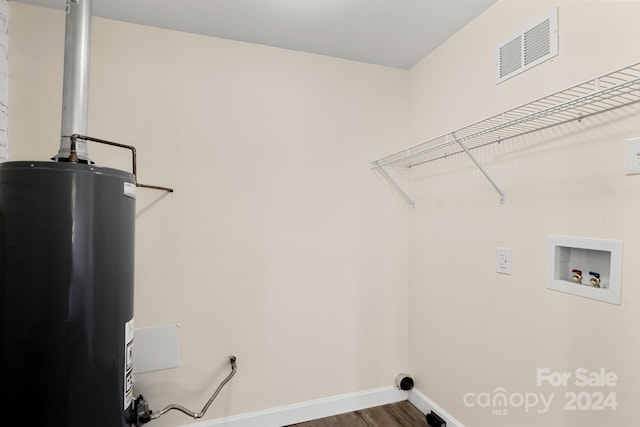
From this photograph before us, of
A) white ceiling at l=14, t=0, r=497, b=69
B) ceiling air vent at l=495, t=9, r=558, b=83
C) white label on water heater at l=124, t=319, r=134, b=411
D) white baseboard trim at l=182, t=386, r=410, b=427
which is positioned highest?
white ceiling at l=14, t=0, r=497, b=69

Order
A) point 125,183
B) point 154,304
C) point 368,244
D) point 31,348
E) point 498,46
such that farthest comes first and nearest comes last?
point 368,244 → point 154,304 → point 498,46 → point 125,183 → point 31,348

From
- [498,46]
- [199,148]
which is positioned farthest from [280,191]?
[498,46]

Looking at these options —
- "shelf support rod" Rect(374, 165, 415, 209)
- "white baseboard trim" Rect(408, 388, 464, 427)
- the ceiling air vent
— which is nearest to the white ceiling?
the ceiling air vent

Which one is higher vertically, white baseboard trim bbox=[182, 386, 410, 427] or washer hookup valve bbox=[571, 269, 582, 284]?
washer hookup valve bbox=[571, 269, 582, 284]

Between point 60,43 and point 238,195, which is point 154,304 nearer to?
point 238,195

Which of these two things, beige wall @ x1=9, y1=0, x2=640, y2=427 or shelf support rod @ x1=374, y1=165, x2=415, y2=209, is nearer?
beige wall @ x1=9, y1=0, x2=640, y2=427

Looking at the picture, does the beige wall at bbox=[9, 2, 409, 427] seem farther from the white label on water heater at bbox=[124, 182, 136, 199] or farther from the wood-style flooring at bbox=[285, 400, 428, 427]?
the white label on water heater at bbox=[124, 182, 136, 199]

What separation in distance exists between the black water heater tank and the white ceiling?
3.83ft

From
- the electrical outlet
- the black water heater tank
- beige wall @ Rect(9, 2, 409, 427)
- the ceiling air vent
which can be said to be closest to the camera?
the black water heater tank

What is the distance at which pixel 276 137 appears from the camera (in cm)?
206

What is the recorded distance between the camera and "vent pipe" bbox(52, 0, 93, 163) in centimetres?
122

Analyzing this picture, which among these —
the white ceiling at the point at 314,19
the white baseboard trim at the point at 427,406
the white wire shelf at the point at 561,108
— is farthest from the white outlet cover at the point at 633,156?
the white baseboard trim at the point at 427,406

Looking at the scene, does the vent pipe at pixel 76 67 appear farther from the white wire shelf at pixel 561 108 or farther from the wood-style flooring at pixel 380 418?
the wood-style flooring at pixel 380 418

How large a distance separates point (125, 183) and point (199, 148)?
843 millimetres
